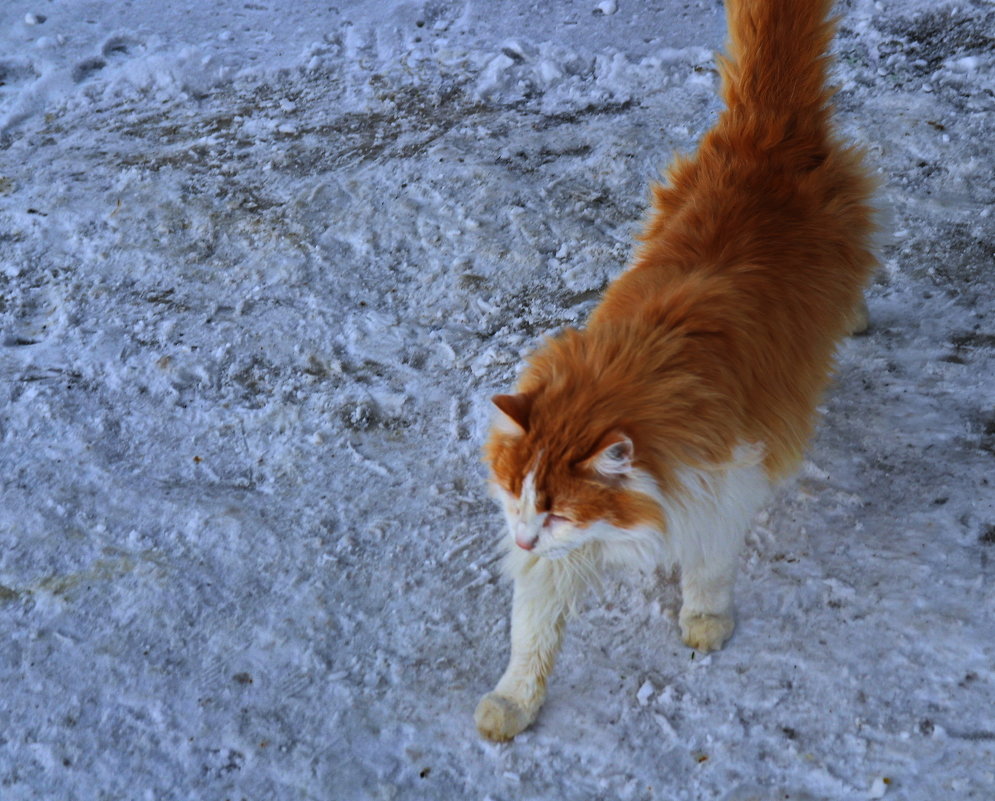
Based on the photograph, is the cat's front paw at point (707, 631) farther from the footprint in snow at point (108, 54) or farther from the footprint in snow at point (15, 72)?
the footprint in snow at point (15, 72)

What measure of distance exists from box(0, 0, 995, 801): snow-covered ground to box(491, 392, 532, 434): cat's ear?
873 mm

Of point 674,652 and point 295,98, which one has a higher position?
point 295,98

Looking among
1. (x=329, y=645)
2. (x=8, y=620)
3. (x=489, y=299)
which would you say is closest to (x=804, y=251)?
(x=489, y=299)

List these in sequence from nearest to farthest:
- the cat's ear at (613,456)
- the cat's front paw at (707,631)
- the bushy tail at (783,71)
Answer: the cat's ear at (613,456) → the cat's front paw at (707,631) → the bushy tail at (783,71)

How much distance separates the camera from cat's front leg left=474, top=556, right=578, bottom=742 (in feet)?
8.41

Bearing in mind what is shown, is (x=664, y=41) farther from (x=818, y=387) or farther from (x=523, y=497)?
(x=523, y=497)

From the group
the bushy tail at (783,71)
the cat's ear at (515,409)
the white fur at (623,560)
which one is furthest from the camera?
the bushy tail at (783,71)

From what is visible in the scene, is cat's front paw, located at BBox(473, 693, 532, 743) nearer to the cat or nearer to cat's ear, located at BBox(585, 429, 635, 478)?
the cat

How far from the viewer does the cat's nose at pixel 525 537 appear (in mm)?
2342

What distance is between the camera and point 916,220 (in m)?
4.37

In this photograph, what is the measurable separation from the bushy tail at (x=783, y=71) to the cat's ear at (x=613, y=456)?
140cm

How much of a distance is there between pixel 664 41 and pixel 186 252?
10.6ft

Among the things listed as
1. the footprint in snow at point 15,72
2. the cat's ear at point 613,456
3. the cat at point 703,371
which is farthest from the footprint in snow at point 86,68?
the cat's ear at point 613,456

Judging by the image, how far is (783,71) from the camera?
307 cm
